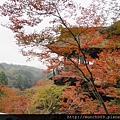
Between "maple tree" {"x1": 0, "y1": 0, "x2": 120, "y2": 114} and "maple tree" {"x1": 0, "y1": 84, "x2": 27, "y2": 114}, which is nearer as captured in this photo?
"maple tree" {"x1": 0, "y1": 0, "x2": 120, "y2": 114}

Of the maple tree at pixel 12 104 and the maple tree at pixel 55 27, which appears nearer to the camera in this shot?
the maple tree at pixel 55 27

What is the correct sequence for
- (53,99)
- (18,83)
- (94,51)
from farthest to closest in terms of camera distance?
(18,83) → (94,51) → (53,99)

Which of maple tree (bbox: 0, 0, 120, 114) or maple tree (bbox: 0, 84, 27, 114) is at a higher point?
maple tree (bbox: 0, 0, 120, 114)

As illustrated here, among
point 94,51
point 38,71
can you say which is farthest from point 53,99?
point 38,71

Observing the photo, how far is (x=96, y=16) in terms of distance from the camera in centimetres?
443

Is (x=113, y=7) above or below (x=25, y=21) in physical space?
above

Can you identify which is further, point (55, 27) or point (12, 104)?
point (12, 104)

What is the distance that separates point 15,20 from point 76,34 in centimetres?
138

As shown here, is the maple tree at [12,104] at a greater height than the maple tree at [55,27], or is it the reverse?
the maple tree at [55,27]

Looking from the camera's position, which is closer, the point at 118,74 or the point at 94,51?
the point at 118,74

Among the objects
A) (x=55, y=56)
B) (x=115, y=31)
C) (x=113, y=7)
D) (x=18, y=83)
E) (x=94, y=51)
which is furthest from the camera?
(x=18, y=83)

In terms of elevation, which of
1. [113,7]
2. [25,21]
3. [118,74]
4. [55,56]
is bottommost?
[118,74]

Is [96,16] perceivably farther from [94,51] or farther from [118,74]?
[94,51]

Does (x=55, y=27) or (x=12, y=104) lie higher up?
(x=55, y=27)
